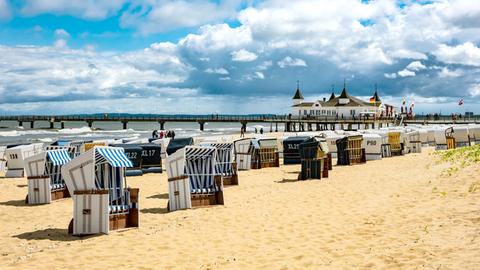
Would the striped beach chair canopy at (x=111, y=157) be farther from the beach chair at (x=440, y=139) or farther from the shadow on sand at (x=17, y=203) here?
the beach chair at (x=440, y=139)

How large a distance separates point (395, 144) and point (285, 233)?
18071 mm

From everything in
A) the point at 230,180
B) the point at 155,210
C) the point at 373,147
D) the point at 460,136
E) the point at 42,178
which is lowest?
the point at 155,210

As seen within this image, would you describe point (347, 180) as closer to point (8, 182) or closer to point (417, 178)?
point (417, 178)

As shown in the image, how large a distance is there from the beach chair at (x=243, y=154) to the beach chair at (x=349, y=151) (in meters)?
3.92

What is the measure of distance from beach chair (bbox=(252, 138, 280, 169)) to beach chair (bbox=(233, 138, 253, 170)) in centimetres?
23

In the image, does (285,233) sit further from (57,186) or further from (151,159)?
(151,159)

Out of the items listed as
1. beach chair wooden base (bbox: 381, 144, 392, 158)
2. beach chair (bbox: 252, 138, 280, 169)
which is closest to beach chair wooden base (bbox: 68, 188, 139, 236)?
beach chair (bbox: 252, 138, 280, 169)

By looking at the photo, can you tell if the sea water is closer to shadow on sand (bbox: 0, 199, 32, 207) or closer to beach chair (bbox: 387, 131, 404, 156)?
beach chair (bbox: 387, 131, 404, 156)

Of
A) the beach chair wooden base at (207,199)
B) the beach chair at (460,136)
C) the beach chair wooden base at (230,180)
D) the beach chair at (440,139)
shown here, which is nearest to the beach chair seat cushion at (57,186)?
the beach chair wooden base at (207,199)

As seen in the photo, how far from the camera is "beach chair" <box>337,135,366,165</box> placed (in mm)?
21641

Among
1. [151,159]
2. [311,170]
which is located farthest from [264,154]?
[311,170]

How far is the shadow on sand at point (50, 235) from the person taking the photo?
347 inches

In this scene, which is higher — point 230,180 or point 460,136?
point 460,136

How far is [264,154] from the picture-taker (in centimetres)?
2214
